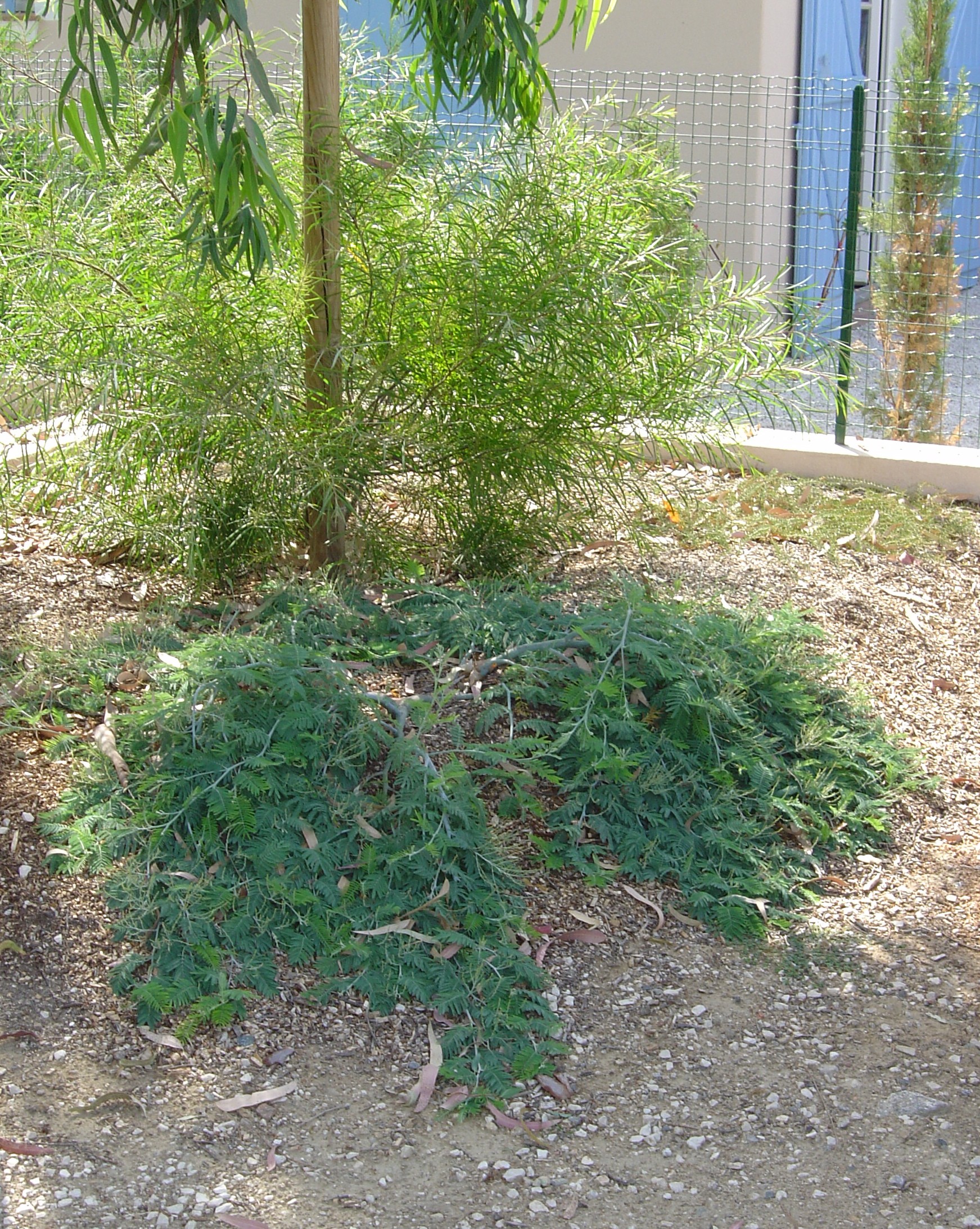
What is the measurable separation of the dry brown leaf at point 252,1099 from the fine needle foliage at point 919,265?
5.01 meters

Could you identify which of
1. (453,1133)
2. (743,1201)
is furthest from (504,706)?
(743,1201)

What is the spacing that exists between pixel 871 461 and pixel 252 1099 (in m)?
4.42

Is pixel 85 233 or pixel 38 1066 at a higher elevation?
pixel 85 233

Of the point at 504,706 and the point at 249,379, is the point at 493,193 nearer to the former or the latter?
the point at 249,379

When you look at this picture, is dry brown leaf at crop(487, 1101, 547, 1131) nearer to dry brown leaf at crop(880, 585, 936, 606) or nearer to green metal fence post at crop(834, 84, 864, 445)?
dry brown leaf at crop(880, 585, 936, 606)

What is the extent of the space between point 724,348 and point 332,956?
2.46 metres

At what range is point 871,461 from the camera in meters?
6.00

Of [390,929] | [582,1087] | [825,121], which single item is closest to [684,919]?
[582,1087]

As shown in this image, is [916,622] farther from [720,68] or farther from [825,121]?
[825,121]

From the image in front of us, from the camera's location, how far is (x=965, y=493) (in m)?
5.89

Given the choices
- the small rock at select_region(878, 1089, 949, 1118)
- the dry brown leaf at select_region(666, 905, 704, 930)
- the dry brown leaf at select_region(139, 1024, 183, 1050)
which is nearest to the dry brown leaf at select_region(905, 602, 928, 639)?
the dry brown leaf at select_region(666, 905, 704, 930)

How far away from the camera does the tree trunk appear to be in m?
3.90

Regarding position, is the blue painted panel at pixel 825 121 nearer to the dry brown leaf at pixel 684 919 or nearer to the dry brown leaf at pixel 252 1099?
the dry brown leaf at pixel 684 919

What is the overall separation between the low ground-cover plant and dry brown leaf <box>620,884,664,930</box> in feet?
5.06
